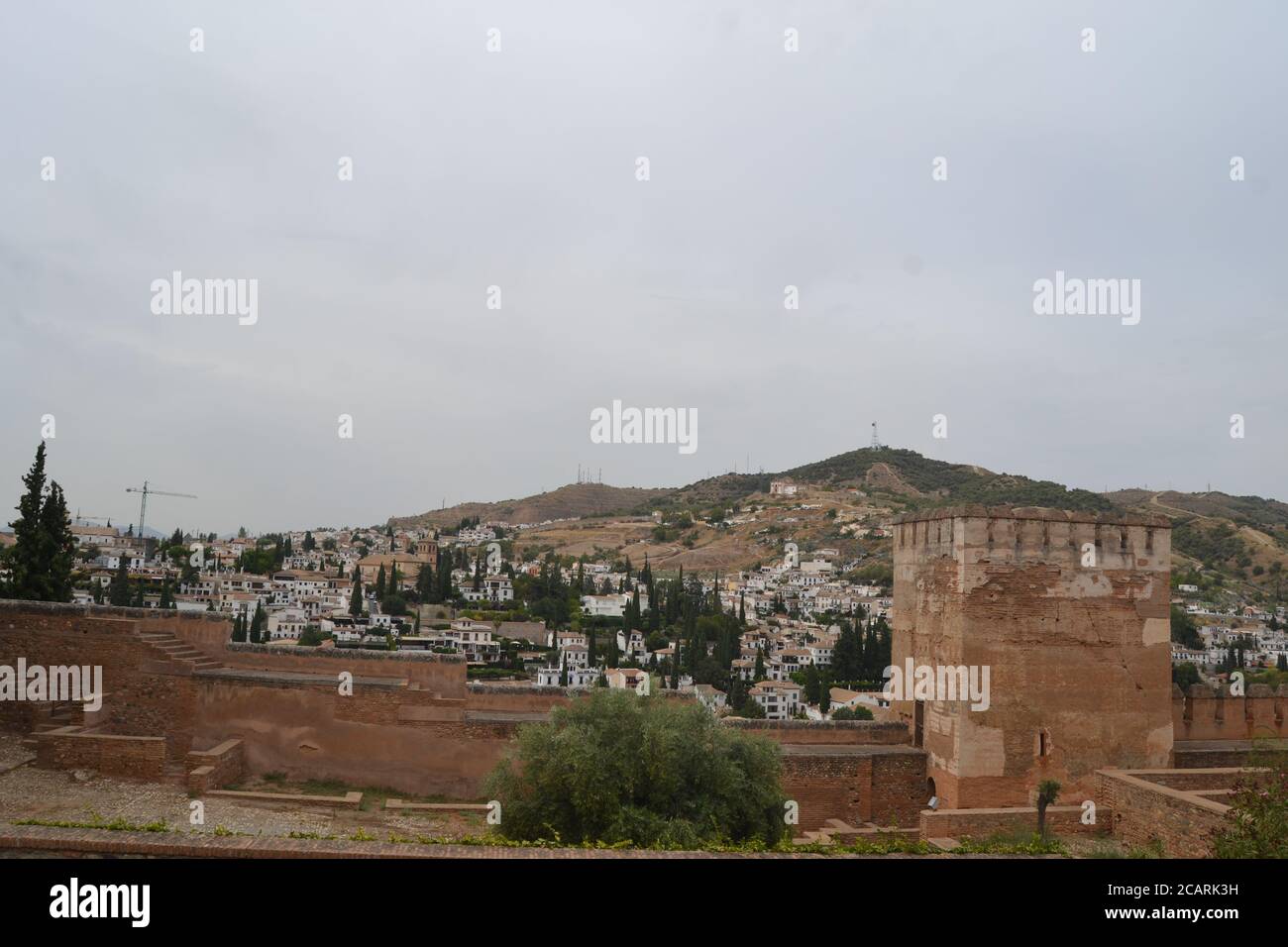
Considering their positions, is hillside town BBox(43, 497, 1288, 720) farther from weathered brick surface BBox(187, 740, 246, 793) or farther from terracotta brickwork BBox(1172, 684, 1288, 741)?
weathered brick surface BBox(187, 740, 246, 793)

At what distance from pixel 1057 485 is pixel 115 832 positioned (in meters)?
90.7

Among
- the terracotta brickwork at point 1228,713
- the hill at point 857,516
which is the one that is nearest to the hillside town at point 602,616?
the hill at point 857,516

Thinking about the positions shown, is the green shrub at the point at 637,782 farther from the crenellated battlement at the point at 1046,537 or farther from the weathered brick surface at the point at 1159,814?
the crenellated battlement at the point at 1046,537

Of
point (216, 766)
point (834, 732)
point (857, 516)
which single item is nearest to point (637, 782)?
point (834, 732)

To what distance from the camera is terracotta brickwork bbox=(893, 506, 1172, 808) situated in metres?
12.8

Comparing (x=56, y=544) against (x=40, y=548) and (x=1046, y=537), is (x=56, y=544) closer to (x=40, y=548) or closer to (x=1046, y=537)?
(x=40, y=548)

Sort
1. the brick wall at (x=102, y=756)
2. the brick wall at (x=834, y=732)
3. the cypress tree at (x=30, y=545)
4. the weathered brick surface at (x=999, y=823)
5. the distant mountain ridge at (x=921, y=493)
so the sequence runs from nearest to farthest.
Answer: the weathered brick surface at (x=999, y=823) → the brick wall at (x=102, y=756) → the brick wall at (x=834, y=732) → the cypress tree at (x=30, y=545) → the distant mountain ridge at (x=921, y=493)

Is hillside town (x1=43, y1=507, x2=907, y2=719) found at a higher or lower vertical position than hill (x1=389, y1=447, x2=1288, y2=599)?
lower

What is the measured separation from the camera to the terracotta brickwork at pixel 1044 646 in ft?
42.0

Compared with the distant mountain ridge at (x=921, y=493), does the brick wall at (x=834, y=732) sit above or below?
below

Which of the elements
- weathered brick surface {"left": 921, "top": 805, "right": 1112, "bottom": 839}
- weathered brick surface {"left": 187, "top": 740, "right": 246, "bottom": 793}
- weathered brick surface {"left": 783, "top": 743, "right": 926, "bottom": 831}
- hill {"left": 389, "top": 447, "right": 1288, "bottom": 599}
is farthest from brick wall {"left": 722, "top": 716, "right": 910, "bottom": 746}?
hill {"left": 389, "top": 447, "right": 1288, "bottom": 599}
